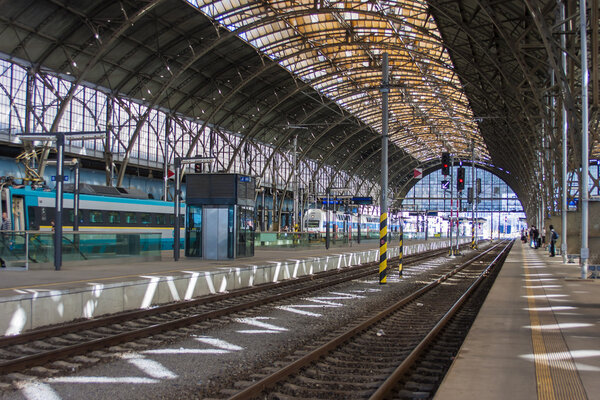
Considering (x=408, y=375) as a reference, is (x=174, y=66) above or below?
above

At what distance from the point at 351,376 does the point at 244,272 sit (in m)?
12.1

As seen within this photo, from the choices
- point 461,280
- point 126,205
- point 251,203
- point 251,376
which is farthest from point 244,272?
point 126,205

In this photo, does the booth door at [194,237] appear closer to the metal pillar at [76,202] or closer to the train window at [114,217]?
the metal pillar at [76,202]

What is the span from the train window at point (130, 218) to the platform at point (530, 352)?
24282mm

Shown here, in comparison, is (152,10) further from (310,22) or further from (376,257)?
(376,257)

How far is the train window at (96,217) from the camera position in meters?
31.2

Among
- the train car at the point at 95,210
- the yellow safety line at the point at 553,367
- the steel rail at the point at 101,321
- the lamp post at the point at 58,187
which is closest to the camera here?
the yellow safety line at the point at 553,367

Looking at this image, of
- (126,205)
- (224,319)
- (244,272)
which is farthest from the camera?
(126,205)

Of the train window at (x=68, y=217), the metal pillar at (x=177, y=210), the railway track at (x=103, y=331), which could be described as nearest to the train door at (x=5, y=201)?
the train window at (x=68, y=217)

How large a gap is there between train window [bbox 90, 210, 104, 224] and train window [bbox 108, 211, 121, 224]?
2.48 ft

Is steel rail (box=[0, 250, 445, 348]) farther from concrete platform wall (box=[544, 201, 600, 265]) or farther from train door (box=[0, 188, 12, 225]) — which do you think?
concrete platform wall (box=[544, 201, 600, 265])

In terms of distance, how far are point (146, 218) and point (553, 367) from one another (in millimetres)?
31498

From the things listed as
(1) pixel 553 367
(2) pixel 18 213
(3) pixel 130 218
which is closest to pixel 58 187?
(2) pixel 18 213

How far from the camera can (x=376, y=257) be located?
40500mm
